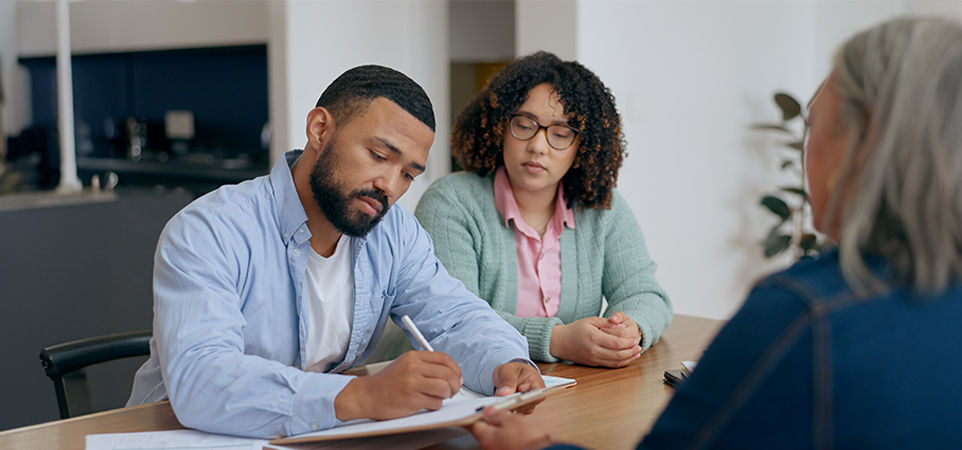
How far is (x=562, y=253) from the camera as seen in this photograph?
6.74ft

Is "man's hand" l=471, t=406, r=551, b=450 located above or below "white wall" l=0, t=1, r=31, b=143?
below

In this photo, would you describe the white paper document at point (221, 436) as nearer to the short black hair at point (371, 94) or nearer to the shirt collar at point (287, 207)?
the shirt collar at point (287, 207)

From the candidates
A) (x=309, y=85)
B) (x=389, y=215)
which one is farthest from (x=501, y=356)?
(x=309, y=85)

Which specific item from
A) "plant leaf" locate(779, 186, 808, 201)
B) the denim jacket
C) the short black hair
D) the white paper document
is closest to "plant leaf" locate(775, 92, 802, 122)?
"plant leaf" locate(779, 186, 808, 201)

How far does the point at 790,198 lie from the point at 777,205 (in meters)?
0.41

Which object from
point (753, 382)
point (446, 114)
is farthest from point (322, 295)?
point (446, 114)

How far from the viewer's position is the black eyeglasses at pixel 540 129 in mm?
2035

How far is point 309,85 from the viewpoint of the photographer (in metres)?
3.84

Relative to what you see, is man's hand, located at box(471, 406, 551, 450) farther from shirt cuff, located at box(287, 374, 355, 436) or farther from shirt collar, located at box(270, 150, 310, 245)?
shirt collar, located at box(270, 150, 310, 245)

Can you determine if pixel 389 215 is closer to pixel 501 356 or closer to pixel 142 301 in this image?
pixel 501 356

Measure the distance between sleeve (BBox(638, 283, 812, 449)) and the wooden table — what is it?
295mm

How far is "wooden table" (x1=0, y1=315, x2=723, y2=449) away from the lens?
1267 mm

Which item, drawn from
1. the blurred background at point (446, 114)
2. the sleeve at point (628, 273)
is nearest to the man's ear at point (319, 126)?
the sleeve at point (628, 273)

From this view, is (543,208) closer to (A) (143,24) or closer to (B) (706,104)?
(B) (706,104)
